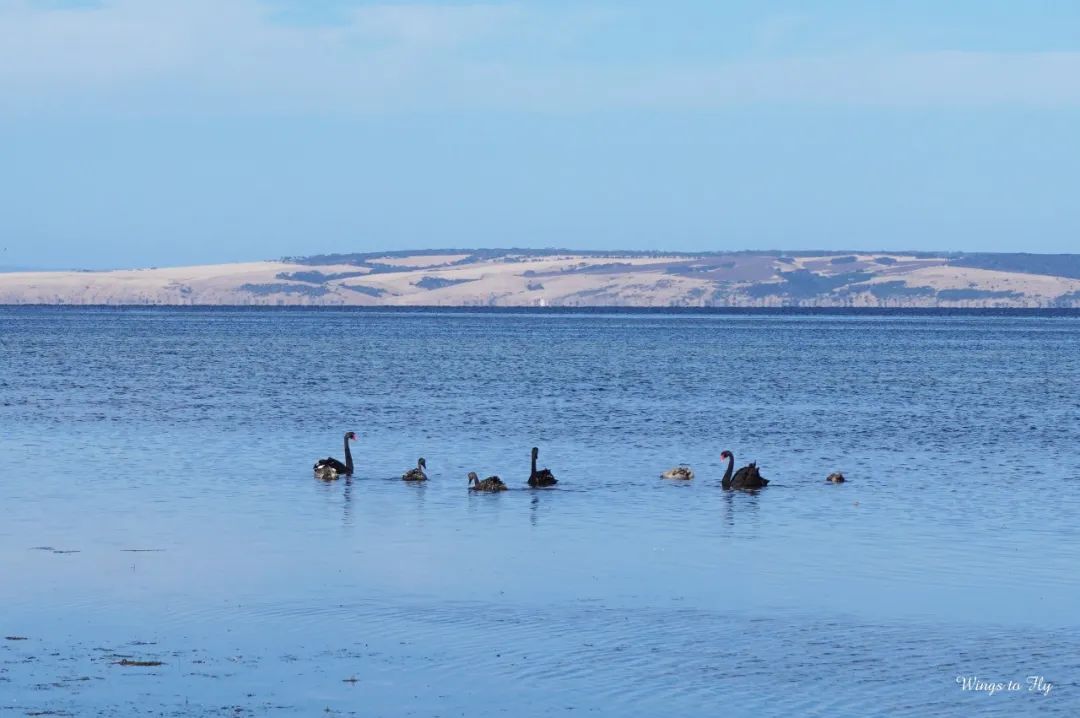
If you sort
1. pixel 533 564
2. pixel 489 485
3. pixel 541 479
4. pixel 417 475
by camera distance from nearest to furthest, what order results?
1. pixel 533 564
2. pixel 489 485
3. pixel 541 479
4. pixel 417 475

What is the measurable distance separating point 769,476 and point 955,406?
2741cm

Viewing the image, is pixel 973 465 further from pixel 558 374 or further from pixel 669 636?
pixel 558 374

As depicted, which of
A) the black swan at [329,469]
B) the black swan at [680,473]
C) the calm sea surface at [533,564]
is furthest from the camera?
the black swan at [680,473]

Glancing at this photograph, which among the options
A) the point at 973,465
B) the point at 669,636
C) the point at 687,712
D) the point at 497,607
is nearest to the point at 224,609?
the point at 497,607

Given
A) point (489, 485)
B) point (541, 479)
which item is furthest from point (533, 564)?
point (541, 479)

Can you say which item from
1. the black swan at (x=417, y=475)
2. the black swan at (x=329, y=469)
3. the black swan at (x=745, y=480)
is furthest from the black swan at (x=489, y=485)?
the black swan at (x=745, y=480)

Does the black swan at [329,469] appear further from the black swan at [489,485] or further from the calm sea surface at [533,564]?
the black swan at [489,485]

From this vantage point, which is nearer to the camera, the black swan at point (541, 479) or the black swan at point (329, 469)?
the black swan at point (541, 479)

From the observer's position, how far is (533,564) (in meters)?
23.9

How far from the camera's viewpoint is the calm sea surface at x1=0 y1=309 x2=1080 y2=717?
16375mm

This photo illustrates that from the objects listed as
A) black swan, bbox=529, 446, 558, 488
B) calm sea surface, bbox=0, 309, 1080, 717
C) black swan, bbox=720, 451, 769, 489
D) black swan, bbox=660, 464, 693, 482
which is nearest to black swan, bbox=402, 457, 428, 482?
calm sea surface, bbox=0, 309, 1080, 717

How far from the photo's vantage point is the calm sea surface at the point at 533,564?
645 inches

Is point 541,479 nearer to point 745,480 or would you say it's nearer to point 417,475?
point 417,475

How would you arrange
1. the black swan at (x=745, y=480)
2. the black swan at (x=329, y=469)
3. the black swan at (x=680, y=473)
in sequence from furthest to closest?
the black swan at (x=680, y=473) < the black swan at (x=329, y=469) < the black swan at (x=745, y=480)
